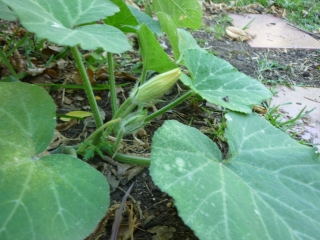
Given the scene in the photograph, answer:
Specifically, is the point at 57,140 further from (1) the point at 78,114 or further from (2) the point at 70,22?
(2) the point at 70,22

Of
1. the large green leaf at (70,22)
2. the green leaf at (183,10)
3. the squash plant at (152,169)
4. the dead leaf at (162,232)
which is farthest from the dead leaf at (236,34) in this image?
the dead leaf at (162,232)

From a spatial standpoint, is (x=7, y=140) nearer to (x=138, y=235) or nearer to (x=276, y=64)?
(x=138, y=235)

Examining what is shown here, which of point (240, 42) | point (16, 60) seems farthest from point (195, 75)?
point (240, 42)

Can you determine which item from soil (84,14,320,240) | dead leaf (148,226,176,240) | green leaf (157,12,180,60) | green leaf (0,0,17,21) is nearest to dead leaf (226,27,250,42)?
soil (84,14,320,240)

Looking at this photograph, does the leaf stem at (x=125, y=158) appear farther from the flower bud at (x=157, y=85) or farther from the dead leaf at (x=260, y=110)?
the dead leaf at (x=260, y=110)

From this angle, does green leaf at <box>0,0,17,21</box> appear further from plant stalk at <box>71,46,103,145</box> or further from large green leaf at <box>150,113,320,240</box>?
large green leaf at <box>150,113,320,240</box>

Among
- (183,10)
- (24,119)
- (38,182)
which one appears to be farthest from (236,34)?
(38,182)
